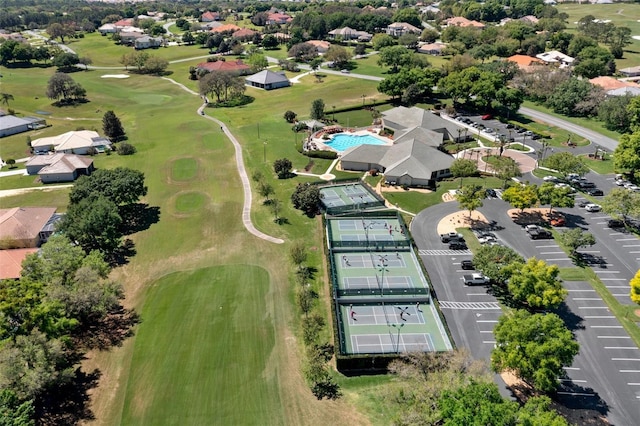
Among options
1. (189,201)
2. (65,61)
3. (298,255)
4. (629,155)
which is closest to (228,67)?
(65,61)

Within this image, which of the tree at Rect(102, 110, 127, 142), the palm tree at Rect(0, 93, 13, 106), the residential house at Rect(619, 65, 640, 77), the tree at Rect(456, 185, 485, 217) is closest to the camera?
the tree at Rect(456, 185, 485, 217)

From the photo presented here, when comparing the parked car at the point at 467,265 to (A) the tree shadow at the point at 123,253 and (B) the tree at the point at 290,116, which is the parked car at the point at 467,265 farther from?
(B) the tree at the point at 290,116

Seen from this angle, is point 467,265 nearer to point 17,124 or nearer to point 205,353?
point 205,353

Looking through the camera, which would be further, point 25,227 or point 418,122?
point 418,122

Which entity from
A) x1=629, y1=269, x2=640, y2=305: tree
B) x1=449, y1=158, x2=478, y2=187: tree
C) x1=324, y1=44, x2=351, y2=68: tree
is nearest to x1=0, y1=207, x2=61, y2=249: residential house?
x1=449, y1=158, x2=478, y2=187: tree

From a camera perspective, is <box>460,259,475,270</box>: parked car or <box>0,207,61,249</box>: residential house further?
<box>0,207,61,249</box>: residential house

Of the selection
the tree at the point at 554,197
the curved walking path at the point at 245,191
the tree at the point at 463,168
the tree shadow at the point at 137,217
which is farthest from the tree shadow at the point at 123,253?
the tree at the point at 554,197

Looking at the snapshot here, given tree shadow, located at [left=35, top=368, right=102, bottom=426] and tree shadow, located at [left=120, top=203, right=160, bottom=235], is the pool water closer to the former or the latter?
tree shadow, located at [left=120, top=203, right=160, bottom=235]

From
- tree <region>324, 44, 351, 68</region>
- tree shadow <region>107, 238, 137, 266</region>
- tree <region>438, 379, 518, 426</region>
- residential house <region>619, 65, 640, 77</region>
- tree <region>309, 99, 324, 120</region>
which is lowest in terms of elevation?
tree shadow <region>107, 238, 137, 266</region>
